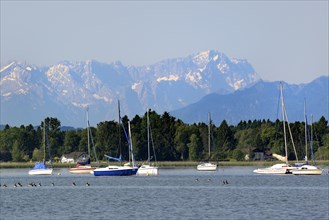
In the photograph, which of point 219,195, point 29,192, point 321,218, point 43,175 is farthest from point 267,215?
point 43,175

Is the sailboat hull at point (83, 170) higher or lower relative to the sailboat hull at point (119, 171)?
higher

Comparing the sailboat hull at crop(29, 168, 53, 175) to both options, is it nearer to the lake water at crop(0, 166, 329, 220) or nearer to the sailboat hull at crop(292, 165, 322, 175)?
the sailboat hull at crop(292, 165, 322, 175)

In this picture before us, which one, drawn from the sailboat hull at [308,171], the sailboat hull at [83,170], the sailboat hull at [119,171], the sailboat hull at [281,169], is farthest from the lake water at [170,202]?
the sailboat hull at [83,170]

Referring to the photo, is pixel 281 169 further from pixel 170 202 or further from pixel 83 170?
pixel 170 202

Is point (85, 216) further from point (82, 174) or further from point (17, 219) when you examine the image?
point (82, 174)

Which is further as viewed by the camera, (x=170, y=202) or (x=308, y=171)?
(x=308, y=171)

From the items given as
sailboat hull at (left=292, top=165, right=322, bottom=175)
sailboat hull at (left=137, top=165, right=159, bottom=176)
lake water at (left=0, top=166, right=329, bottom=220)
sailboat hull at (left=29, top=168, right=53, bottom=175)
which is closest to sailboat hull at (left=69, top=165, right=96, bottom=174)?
sailboat hull at (left=29, top=168, right=53, bottom=175)

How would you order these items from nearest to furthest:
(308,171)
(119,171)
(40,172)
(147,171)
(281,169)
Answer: (308,171) < (119,171) < (281,169) < (147,171) < (40,172)

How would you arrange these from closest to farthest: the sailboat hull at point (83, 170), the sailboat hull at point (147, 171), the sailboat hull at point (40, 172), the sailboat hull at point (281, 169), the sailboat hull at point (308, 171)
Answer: the sailboat hull at point (308, 171) → the sailboat hull at point (281, 169) → the sailboat hull at point (147, 171) → the sailboat hull at point (40, 172) → the sailboat hull at point (83, 170)

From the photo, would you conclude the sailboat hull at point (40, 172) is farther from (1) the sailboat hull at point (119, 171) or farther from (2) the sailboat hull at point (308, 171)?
(2) the sailboat hull at point (308, 171)

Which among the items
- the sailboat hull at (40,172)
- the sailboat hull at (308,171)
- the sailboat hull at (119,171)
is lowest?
the sailboat hull at (308,171)

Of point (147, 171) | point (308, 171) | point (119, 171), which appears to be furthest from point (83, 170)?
point (308, 171)

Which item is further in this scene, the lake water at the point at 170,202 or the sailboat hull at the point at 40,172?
the sailboat hull at the point at 40,172

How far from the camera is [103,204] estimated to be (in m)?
82.9
